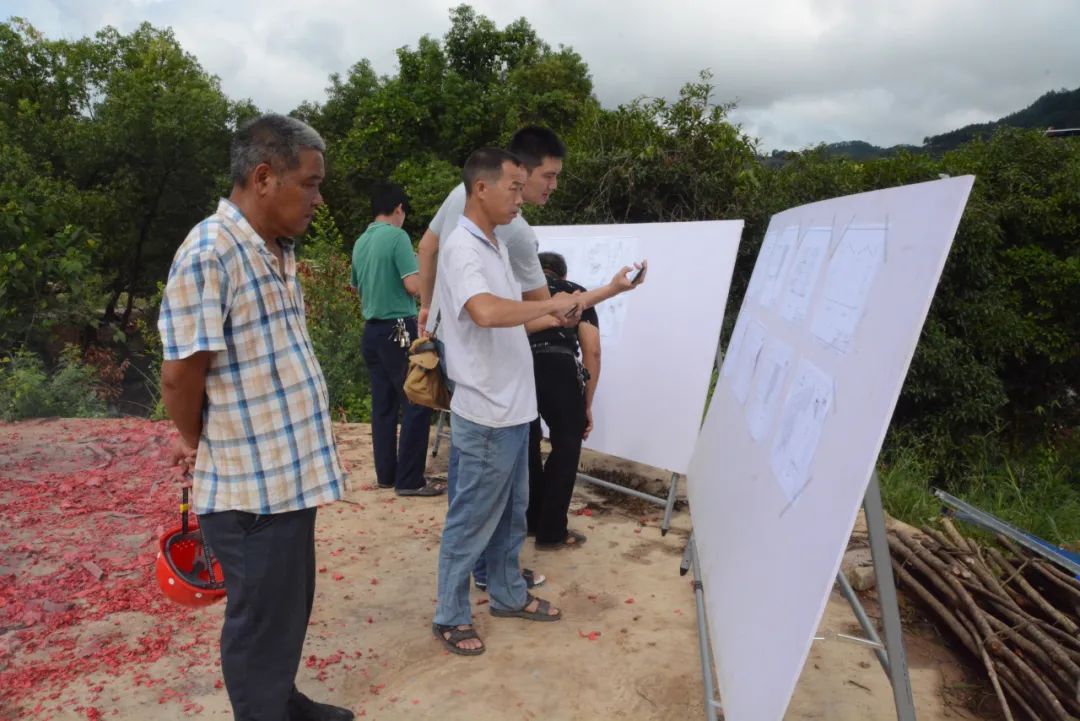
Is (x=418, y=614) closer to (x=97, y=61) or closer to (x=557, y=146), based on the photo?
(x=557, y=146)

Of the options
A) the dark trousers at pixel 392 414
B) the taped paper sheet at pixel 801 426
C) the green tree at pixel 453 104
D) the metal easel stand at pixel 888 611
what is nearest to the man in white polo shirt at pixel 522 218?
the dark trousers at pixel 392 414

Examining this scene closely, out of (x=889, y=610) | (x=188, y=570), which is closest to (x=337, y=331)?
(x=188, y=570)

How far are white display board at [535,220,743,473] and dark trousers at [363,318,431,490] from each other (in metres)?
1.10

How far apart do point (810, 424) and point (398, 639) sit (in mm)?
2117

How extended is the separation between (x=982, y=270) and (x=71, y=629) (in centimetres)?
938

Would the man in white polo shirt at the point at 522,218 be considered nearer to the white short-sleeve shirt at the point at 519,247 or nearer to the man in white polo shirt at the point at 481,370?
the white short-sleeve shirt at the point at 519,247

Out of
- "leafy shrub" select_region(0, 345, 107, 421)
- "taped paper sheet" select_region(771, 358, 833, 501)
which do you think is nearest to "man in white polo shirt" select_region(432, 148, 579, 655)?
"taped paper sheet" select_region(771, 358, 833, 501)

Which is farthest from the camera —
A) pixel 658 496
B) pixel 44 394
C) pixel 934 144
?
pixel 934 144

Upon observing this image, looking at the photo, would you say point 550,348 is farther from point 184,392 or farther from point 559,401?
point 184,392

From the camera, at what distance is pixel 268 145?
6.51ft

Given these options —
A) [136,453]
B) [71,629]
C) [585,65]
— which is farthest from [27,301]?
[585,65]

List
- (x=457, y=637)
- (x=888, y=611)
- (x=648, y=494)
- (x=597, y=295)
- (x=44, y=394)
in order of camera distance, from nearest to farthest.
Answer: (x=888, y=611)
(x=597, y=295)
(x=457, y=637)
(x=648, y=494)
(x=44, y=394)

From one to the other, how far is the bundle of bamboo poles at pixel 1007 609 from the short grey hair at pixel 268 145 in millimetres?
2861

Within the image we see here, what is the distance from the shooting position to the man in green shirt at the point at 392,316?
4707 millimetres
